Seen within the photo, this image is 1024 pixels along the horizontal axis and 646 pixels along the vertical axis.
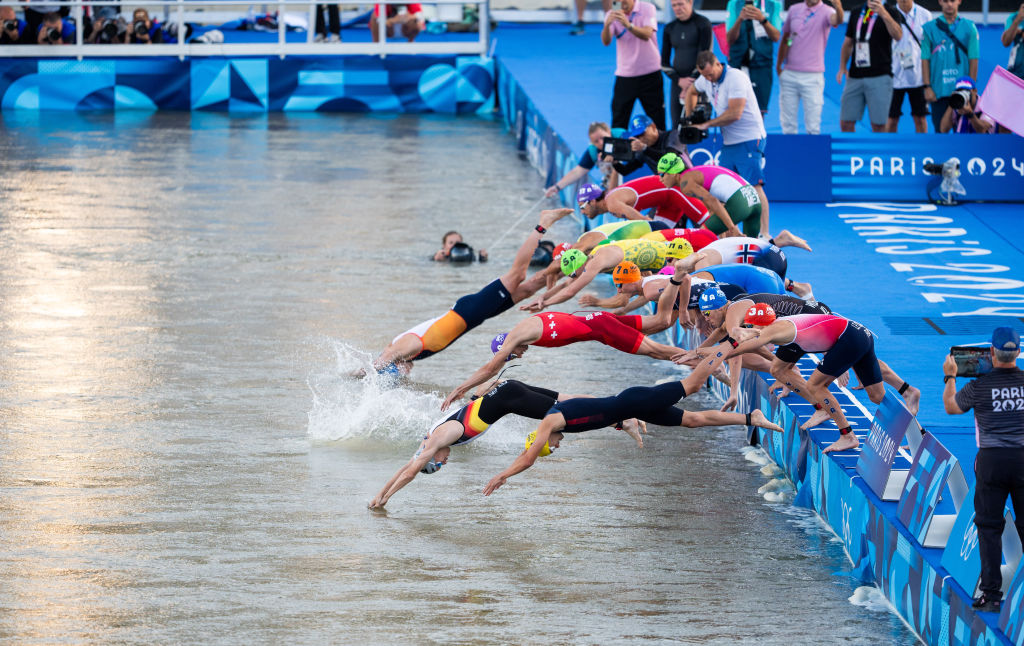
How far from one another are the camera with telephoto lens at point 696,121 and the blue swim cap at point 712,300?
16.8ft

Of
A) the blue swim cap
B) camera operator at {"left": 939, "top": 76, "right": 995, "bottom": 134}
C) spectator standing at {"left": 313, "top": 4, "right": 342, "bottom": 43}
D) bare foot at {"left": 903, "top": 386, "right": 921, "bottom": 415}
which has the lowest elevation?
bare foot at {"left": 903, "top": 386, "right": 921, "bottom": 415}

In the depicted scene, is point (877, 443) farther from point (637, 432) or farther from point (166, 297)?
point (166, 297)

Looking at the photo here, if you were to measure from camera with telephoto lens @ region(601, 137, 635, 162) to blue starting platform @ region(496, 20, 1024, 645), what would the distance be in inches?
87.5

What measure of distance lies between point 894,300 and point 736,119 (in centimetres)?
288

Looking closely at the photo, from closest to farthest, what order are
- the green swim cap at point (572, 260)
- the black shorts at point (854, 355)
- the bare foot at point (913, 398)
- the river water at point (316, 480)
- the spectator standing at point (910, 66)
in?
1. the river water at point (316, 480)
2. the black shorts at point (854, 355)
3. the bare foot at point (913, 398)
4. the green swim cap at point (572, 260)
5. the spectator standing at point (910, 66)

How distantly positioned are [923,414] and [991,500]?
359cm

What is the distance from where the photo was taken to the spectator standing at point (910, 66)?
18.8 metres

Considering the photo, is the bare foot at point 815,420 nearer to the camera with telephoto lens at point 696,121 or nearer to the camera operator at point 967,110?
the camera with telephoto lens at point 696,121

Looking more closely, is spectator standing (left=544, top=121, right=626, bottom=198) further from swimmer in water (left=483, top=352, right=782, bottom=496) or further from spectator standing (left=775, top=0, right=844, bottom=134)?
swimmer in water (left=483, top=352, right=782, bottom=496)

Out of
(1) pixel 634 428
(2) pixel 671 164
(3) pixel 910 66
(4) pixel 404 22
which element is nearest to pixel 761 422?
(1) pixel 634 428

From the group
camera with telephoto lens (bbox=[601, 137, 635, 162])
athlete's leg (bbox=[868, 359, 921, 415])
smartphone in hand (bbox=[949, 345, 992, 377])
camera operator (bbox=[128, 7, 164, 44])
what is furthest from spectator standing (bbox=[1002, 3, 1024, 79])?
camera operator (bbox=[128, 7, 164, 44])

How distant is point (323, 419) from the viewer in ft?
39.5

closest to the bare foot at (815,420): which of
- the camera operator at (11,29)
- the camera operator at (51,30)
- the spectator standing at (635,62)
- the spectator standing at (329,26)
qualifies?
the spectator standing at (635,62)

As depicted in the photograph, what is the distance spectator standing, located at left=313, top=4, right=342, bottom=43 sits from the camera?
28938mm
